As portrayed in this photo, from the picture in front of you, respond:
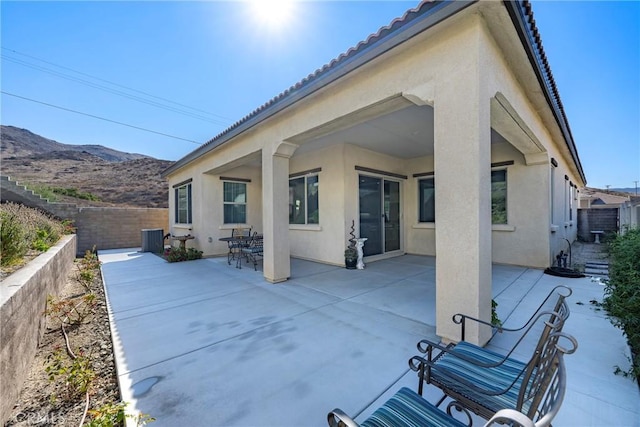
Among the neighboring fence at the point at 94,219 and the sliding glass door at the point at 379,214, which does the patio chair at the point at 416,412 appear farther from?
the neighboring fence at the point at 94,219

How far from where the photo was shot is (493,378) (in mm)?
1705

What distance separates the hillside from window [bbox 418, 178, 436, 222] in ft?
77.0

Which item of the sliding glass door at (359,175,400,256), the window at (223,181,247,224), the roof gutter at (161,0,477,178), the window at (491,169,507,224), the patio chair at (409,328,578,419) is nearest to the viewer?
the patio chair at (409,328,578,419)

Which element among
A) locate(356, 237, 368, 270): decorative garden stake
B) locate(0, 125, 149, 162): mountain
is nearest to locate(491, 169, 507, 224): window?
locate(356, 237, 368, 270): decorative garden stake

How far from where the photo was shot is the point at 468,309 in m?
2.88

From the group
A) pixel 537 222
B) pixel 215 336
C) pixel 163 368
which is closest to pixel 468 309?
pixel 215 336

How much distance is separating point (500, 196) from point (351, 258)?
4609 mm

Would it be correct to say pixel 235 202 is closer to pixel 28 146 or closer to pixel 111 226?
pixel 111 226

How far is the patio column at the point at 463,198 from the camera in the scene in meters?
2.80

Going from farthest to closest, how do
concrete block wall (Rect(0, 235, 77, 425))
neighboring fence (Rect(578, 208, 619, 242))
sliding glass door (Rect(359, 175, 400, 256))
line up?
neighboring fence (Rect(578, 208, 619, 242)) → sliding glass door (Rect(359, 175, 400, 256)) → concrete block wall (Rect(0, 235, 77, 425))

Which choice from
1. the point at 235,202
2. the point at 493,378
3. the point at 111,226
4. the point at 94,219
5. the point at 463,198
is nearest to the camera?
the point at 493,378

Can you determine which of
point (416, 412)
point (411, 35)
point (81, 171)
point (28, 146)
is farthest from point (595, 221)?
point (28, 146)

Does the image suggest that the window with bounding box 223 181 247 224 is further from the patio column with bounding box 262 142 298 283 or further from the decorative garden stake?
the decorative garden stake

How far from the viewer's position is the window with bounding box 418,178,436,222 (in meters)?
8.77
